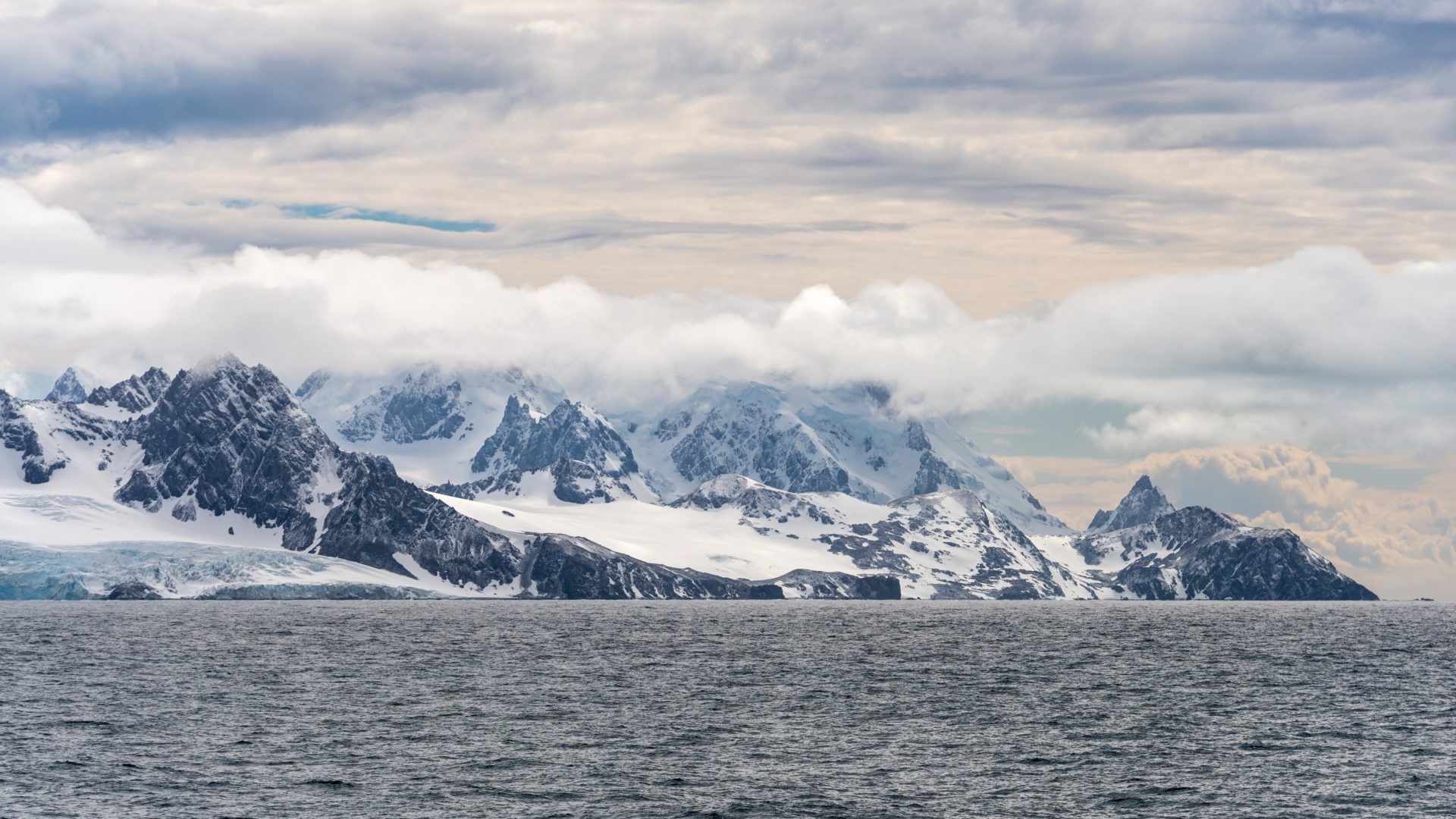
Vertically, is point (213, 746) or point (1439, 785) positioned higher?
point (1439, 785)

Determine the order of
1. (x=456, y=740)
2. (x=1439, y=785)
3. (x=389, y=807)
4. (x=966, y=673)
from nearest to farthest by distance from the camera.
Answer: (x=389, y=807), (x=1439, y=785), (x=456, y=740), (x=966, y=673)

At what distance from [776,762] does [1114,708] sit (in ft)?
159

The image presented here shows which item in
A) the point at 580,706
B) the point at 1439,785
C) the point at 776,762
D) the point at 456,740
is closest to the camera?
the point at 1439,785

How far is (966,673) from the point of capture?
190 m

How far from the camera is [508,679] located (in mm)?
175000

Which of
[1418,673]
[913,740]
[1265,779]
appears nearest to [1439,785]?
[1265,779]

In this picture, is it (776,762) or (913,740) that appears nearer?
(776,762)

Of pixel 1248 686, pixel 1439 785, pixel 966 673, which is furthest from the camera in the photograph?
pixel 966 673

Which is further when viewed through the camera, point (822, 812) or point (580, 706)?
point (580, 706)

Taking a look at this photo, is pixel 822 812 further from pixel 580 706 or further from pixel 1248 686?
pixel 1248 686

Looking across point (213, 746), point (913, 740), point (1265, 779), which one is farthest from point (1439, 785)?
point (213, 746)

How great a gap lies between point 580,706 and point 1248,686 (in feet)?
251

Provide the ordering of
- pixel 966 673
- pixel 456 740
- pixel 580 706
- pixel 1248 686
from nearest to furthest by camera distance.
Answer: pixel 456 740 < pixel 580 706 < pixel 1248 686 < pixel 966 673

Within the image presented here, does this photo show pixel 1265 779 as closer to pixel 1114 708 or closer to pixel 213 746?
pixel 1114 708
